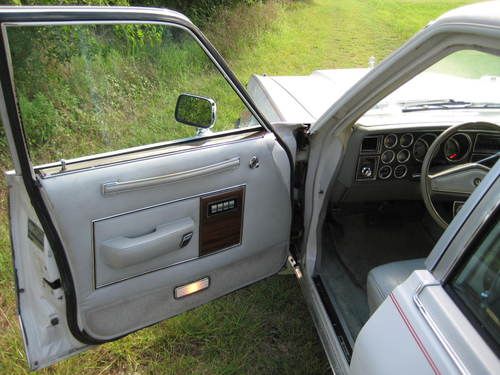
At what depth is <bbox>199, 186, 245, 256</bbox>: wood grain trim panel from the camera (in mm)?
1980

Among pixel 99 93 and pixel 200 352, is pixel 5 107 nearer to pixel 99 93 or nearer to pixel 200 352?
pixel 99 93

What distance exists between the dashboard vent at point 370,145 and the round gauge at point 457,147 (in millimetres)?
377

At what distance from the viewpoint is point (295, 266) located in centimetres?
→ 252

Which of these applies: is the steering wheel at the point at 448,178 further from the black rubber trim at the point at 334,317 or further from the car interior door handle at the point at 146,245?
the car interior door handle at the point at 146,245

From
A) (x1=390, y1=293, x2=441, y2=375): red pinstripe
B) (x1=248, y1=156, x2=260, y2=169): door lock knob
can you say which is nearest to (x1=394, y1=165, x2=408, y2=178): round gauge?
(x1=248, y1=156, x2=260, y2=169): door lock knob

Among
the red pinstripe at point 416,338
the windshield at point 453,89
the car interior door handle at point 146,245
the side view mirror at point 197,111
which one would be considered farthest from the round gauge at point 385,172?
the red pinstripe at point 416,338

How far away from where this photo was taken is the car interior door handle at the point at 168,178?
170 centimetres

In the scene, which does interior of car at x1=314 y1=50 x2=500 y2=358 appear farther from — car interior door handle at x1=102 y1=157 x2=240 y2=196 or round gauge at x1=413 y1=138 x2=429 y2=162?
car interior door handle at x1=102 y1=157 x2=240 y2=196

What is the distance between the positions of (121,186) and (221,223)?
518 millimetres

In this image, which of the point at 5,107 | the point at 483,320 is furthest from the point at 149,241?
the point at 483,320

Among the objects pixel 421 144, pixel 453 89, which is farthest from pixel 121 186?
pixel 453 89

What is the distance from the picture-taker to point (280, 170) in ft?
7.11

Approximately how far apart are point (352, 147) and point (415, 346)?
1.55 meters

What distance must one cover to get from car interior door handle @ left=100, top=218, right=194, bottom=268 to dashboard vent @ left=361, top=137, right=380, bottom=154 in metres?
1.20
